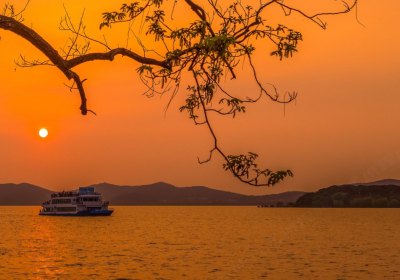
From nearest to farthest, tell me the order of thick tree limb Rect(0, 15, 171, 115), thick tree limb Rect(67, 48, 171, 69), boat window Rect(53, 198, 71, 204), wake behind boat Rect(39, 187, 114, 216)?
1. thick tree limb Rect(0, 15, 171, 115)
2. thick tree limb Rect(67, 48, 171, 69)
3. wake behind boat Rect(39, 187, 114, 216)
4. boat window Rect(53, 198, 71, 204)

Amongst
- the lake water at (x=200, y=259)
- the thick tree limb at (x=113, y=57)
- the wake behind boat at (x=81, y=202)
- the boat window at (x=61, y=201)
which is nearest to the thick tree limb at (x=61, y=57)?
the thick tree limb at (x=113, y=57)

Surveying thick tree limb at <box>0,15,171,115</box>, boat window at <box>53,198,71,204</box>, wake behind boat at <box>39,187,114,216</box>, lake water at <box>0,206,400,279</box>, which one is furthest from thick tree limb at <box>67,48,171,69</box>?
boat window at <box>53,198,71,204</box>

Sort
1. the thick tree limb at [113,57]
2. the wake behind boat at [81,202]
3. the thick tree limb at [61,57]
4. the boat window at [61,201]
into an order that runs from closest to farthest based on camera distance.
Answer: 1. the thick tree limb at [61,57]
2. the thick tree limb at [113,57]
3. the wake behind boat at [81,202]
4. the boat window at [61,201]

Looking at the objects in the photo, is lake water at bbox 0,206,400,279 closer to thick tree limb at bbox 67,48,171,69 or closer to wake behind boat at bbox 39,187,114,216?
wake behind boat at bbox 39,187,114,216

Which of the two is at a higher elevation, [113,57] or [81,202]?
[81,202]

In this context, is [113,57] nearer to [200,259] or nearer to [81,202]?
[200,259]

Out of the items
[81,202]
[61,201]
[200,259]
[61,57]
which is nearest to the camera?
[61,57]

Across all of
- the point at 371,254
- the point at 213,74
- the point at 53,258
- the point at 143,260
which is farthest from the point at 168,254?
the point at 213,74

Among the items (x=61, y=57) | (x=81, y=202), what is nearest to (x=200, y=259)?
(x=61, y=57)

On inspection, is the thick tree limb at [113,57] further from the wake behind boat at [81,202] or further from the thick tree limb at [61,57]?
the wake behind boat at [81,202]

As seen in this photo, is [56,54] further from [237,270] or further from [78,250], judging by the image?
[78,250]

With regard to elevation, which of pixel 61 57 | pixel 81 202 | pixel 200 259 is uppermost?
pixel 81 202

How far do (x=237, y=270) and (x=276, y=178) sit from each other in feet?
173

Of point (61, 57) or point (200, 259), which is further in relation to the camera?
point (200, 259)
